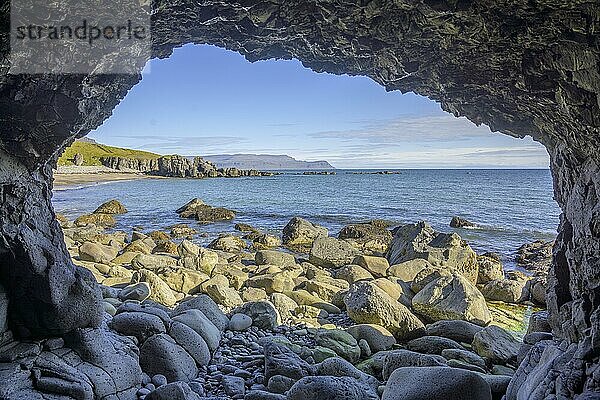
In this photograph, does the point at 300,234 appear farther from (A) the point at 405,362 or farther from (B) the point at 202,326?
(A) the point at 405,362

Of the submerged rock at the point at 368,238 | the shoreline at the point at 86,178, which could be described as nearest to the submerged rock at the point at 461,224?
the submerged rock at the point at 368,238

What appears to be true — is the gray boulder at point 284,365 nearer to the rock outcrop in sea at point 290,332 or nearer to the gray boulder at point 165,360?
the rock outcrop in sea at point 290,332

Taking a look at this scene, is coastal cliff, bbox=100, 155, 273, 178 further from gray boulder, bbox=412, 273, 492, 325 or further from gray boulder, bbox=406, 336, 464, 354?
gray boulder, bbox=406, 336, 464, 354

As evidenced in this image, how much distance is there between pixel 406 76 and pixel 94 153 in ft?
376

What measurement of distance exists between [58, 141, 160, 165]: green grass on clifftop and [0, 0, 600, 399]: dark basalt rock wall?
7390 centimetres

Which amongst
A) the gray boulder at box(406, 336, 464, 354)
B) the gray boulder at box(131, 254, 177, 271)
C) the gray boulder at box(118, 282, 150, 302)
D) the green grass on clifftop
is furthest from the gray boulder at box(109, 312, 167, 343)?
the green grass on clifftop

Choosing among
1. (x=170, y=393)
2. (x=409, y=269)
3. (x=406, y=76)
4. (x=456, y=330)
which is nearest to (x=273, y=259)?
(x=409, y=269)

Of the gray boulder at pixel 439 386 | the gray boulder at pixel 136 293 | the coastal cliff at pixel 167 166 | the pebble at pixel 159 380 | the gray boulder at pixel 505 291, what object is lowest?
the gray boulder at pixel 505 291

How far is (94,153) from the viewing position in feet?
352

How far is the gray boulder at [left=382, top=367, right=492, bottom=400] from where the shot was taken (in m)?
4.85

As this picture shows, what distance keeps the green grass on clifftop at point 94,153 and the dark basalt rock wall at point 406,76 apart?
73.9 metres

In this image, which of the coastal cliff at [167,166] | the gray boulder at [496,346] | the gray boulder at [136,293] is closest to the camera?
the gray boulder at [496,346]

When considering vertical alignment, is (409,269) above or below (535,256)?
above

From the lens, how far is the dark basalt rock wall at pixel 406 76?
14.5 ft
